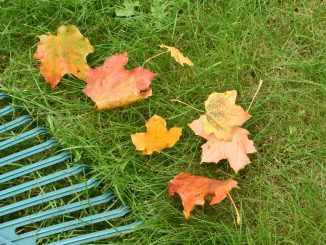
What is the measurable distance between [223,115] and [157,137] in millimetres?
290

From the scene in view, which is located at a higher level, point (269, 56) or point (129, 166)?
point (269, 56)

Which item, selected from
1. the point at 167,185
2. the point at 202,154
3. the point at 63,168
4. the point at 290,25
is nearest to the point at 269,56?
the point at 290,25

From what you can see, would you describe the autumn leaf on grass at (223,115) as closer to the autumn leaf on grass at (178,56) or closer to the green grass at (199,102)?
the green grass at (199,102)

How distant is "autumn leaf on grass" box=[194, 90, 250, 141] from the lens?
233 centimetres

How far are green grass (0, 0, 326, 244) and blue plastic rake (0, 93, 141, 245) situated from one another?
0.18 feet

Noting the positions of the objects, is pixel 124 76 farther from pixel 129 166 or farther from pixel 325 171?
pixel 325 171

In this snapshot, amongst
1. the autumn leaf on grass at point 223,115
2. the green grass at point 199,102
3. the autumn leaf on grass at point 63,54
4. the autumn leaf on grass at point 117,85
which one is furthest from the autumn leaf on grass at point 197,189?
the autumn leaf on grass at point 63,54

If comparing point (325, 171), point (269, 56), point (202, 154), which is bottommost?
point (325, 171)

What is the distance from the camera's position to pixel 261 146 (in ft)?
8.00

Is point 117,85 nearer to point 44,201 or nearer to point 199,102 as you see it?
point 199,102

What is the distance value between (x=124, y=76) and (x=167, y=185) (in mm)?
498

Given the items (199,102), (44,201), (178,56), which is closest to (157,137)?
(199,102)

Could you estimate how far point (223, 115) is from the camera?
2.36 m

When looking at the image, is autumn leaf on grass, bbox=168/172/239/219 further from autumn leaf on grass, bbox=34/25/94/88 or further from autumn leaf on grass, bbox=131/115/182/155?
autumn leaf on grass, bbox=34/25/94/88
